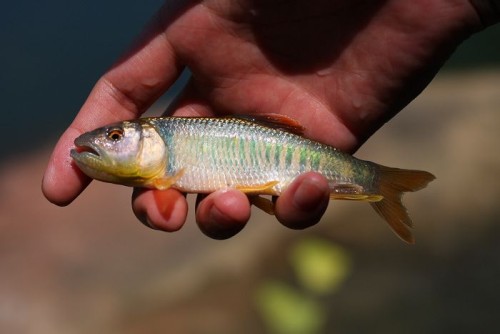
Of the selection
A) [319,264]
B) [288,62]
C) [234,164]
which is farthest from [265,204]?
[319,264]

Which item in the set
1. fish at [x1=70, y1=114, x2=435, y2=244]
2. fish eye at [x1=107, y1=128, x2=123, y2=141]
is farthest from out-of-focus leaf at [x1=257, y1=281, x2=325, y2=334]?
fish eye at [x1=107, y1=128, x2=123, y2=141]

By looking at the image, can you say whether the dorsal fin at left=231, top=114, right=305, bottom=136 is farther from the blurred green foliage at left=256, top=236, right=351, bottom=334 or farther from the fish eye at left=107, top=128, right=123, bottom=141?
the blurred green foliage at left=256, top=236, right=351, bottom=334

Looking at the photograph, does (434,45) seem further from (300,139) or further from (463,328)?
(463,328)

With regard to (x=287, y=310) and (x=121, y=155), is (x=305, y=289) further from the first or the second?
(x=121, y=155)

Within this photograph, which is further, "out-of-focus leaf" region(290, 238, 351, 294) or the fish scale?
"out-of-focus leaf" region(290, 238, 351, 294)

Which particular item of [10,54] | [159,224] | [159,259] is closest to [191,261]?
[159,259]

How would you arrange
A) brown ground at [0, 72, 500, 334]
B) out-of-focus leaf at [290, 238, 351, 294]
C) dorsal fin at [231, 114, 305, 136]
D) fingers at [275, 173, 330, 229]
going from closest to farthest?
fingers at [275, 173, 330, 229], dorsal fin at [231, 114, 305, 136], brown ground at [0, 72, 500, 334], out-of-focus leaf at [290, 238, 351, 294]

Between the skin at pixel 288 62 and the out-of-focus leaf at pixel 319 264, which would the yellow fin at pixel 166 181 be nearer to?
the skin at pixel 288 62
